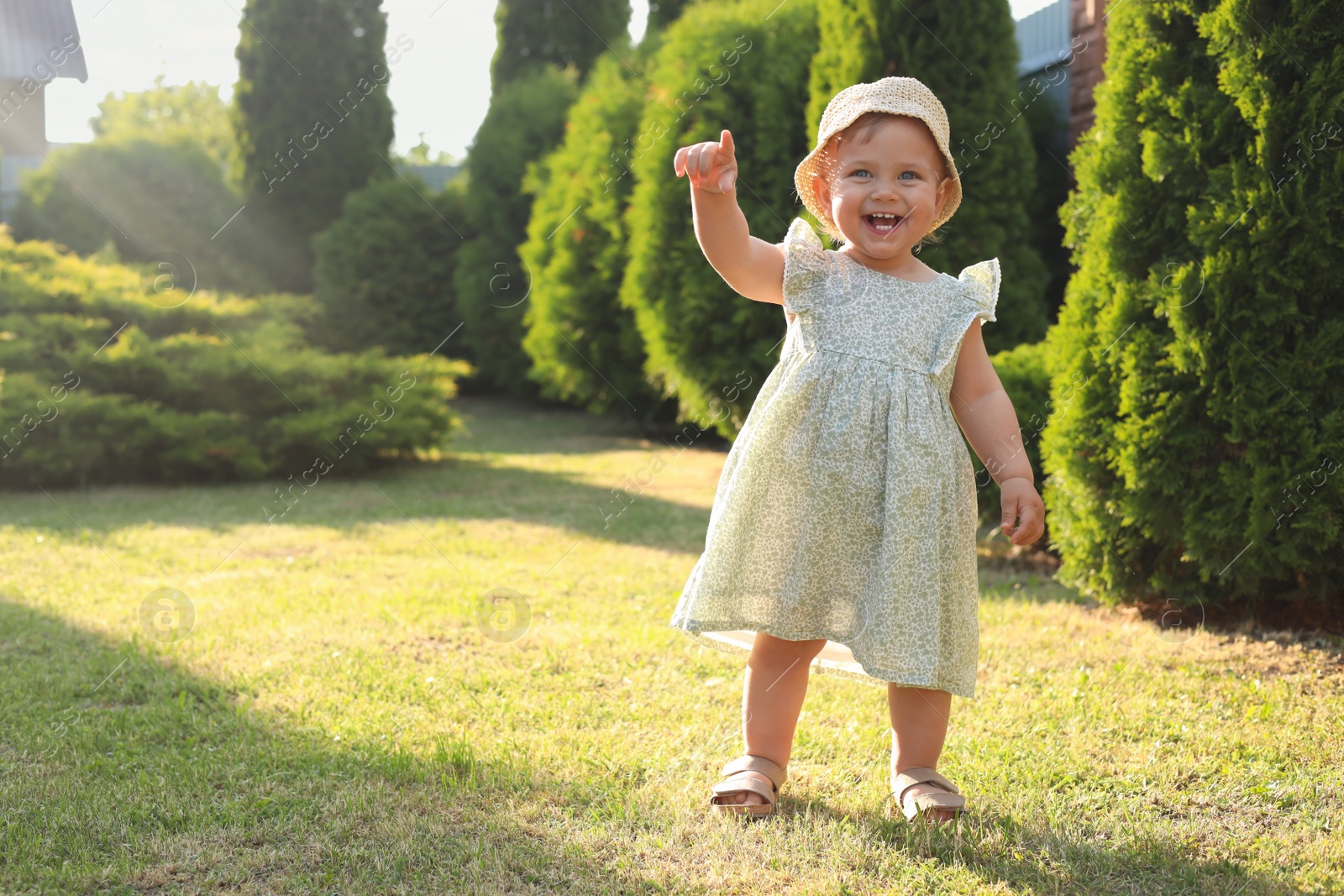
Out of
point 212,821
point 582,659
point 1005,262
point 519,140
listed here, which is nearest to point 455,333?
point 519,140

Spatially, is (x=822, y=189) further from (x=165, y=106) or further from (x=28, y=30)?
(x=165, y=106)

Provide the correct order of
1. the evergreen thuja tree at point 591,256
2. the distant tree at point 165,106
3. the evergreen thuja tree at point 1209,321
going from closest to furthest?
the evergreen thuja tree at point 1209,321
the evergreen thuja tree at point 591,256
the distant tree at point 165,106

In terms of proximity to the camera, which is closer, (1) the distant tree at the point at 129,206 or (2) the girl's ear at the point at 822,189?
(2) the girl's ear at the point at 822,189

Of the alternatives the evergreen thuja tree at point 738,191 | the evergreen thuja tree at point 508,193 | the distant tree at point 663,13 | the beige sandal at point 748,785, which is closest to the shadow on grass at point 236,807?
the beige sandal at point 748,785

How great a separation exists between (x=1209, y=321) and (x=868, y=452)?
6.91 ft

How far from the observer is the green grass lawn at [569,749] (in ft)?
7.10

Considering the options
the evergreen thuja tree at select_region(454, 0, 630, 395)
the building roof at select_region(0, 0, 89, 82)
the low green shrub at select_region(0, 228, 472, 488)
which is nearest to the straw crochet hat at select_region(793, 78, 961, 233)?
the low green shrub at select_region(0, 228, 472, 488)

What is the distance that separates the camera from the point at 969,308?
7.95 ft

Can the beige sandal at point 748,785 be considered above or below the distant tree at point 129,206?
below

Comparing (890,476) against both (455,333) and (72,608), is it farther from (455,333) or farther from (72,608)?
(455,333)

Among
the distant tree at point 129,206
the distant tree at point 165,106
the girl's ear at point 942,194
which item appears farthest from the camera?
the distant tree at point 165,106

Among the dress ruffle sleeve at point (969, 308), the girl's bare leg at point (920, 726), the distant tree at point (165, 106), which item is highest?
the distant tree at point (165, 106)

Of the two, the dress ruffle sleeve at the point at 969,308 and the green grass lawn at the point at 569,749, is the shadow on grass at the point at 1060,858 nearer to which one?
the green grass lawn at the point at 569,749

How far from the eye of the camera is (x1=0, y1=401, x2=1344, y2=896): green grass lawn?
216 centimetres
